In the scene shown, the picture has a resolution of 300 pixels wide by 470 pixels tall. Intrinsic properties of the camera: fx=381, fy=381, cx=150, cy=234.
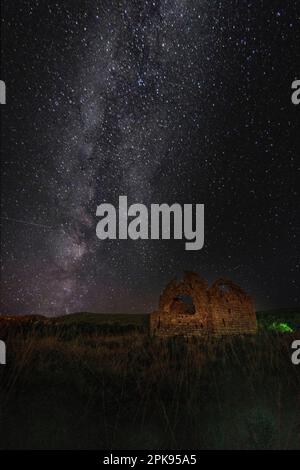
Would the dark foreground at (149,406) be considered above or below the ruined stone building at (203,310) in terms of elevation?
below

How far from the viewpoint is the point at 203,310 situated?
1703 cm

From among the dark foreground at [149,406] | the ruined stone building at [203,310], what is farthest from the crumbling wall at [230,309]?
the dark foreground at [149,406]

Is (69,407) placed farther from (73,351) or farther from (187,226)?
(187,226)

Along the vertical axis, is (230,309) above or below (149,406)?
above

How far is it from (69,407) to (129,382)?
140 centimetres

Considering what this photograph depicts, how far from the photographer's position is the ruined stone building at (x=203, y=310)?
55.7 feet

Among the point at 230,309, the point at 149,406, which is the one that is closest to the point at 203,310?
the point at 230,309

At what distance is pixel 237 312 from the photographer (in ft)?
57.1

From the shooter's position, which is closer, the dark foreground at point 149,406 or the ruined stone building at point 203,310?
the dark foreground at point 149,406

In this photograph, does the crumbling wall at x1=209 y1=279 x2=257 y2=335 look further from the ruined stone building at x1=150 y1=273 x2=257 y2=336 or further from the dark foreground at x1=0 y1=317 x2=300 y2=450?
the dark foreground at x1=0 y1=317 x2=300 y2=450

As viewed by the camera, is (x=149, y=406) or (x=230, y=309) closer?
(x=149, y=406)

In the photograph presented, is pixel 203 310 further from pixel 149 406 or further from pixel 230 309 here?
pixel 149 406

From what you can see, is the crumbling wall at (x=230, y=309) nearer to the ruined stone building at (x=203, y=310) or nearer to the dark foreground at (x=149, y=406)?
the ruined stone building at (x=203, y=310)

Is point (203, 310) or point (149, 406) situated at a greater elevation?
point (203, 310)
